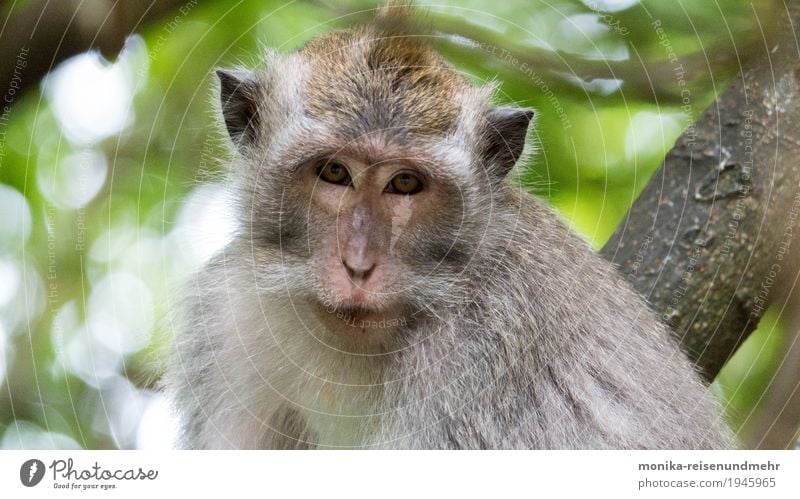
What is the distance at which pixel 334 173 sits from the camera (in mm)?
3160

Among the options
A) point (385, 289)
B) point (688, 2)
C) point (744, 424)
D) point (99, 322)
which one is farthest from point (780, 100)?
point (99, 322)

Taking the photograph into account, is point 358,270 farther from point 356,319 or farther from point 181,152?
point 181,152

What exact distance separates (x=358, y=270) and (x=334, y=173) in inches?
15.7

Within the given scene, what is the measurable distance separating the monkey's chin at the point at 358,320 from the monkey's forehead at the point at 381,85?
0.62 metres

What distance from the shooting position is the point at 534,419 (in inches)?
132

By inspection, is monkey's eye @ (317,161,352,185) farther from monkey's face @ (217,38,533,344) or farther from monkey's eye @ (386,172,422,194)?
monkey's eye @ (386,172,422,194)

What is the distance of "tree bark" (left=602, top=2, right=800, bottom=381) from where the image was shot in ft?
13.2

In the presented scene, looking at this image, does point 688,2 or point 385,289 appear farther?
point 688,2

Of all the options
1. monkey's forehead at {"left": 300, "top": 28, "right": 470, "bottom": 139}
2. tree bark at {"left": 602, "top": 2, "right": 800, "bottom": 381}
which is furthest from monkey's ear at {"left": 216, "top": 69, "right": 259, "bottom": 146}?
tree bark at {"left": 602, "top": 2, "right": 800, "bottom": 381}

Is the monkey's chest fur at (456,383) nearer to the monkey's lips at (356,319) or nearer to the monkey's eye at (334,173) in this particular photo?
the monkey's lips at (356,319)

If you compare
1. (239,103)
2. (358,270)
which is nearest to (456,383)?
(358,270)

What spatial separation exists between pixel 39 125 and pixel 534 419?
2375mm

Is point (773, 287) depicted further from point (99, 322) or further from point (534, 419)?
point (99, 322)
